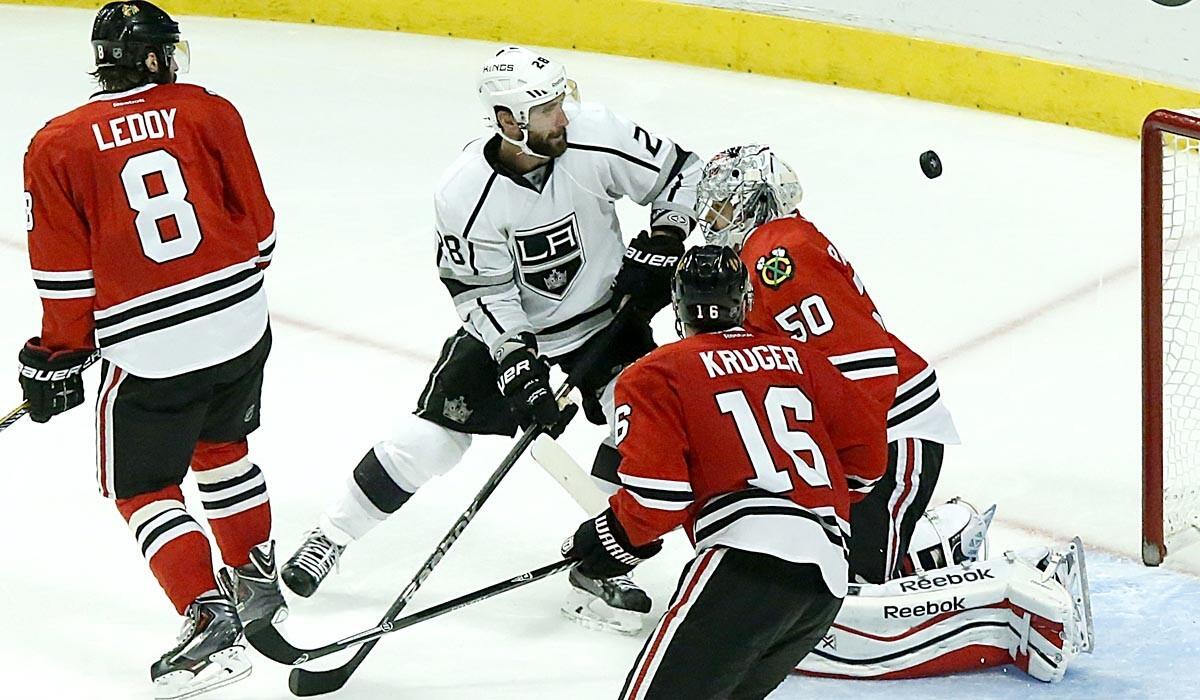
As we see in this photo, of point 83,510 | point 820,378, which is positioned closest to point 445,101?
point 83,510

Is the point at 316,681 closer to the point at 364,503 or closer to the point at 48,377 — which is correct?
the point at 364,503

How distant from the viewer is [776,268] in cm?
275

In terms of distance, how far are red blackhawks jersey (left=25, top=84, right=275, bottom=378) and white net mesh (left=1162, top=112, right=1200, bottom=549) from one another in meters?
1.69

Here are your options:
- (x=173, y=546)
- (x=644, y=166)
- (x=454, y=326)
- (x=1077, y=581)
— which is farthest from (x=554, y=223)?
(x=454, y=326)

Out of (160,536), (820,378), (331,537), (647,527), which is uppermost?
(820,378)

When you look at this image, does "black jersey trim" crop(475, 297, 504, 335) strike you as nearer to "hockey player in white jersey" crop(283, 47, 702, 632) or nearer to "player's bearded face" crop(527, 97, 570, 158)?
"hockey player in white jersey" crop(283, 47, 702, 632)

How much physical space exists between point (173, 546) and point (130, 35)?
822mm

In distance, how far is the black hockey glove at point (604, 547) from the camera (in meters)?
2.45

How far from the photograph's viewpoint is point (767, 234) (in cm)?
281

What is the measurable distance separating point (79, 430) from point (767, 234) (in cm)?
204

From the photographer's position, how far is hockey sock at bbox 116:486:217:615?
9.68 ft

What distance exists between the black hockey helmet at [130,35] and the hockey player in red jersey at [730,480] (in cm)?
101

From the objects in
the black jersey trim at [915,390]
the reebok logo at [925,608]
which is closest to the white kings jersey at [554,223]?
the black jersey trim at [915,390]

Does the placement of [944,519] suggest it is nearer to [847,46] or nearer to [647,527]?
[647,527]
